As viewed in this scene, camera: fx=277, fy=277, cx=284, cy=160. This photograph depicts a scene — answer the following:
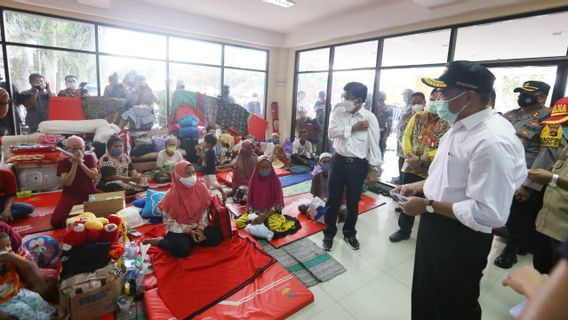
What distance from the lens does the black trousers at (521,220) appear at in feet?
8.83

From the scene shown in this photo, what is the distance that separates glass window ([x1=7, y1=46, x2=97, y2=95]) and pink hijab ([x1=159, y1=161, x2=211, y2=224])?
4263mm

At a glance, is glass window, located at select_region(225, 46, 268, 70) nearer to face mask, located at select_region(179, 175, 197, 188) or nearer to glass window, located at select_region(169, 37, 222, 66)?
glass window, located at select_region(169, 37, 222, 66)

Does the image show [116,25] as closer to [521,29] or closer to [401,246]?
[401,246]

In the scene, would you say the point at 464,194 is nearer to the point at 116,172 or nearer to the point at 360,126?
the point at 360,126

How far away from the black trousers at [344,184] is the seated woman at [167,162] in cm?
282

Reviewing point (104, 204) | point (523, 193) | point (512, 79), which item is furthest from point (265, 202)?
point (512, 79)

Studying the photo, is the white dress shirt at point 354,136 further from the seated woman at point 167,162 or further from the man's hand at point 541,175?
the seated woman at point 167,162

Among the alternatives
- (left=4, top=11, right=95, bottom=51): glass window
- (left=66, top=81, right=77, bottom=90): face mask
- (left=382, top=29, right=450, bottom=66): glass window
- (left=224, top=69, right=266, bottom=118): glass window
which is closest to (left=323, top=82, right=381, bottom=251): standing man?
(left=382, top=29, right=450, bottom=66): glass window

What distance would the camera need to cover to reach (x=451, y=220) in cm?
127

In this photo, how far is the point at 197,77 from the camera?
6.61 m

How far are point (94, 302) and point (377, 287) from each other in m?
2.08

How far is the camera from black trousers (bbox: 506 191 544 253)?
106 inches

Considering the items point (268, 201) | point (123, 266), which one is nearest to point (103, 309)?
point (123, 266)

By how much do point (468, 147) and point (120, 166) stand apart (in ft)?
13.0
